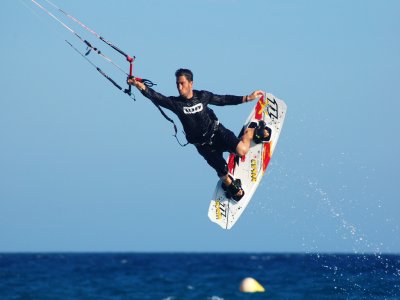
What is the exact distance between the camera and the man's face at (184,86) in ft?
37.2

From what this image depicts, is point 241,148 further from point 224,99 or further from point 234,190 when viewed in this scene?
point 234,190

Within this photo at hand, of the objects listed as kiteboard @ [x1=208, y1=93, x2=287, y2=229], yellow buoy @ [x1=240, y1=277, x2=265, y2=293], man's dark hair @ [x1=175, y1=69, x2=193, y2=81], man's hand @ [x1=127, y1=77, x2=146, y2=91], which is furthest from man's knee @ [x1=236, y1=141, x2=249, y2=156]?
yellow buoy @ [x1=240, y1=277, x2=265, y2=293]

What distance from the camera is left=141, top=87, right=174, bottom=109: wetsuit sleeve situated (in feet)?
37.0

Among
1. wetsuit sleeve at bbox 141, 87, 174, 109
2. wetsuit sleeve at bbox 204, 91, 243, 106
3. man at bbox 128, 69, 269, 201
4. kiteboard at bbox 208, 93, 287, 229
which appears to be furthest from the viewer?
kiteboard at bbox 208, 93, 287, 229

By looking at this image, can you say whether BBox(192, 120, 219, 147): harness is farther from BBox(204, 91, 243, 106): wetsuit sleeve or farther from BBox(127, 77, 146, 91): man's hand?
BBox(127, 77, 146, 91): man's hand

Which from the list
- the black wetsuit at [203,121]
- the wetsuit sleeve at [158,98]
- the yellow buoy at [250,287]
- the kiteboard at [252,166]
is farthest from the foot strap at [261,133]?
the yellow buoy at [250,287]

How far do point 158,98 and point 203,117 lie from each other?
29.9 inches

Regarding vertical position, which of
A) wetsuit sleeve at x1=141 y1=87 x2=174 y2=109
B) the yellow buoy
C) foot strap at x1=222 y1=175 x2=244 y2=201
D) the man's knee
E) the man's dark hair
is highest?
the yellow buoy

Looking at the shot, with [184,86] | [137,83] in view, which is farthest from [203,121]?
[137,83]

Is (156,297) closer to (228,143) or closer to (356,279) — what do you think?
(356,279)

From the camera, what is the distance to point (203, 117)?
1177 cm

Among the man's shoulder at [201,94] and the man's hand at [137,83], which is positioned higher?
the man's shoulder at [201,94]

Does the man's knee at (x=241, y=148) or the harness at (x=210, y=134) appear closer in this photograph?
the harness at (x=210, y=134)

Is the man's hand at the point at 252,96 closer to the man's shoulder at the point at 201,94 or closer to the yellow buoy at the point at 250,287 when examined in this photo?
the man's shoulder at the point at 201,94
